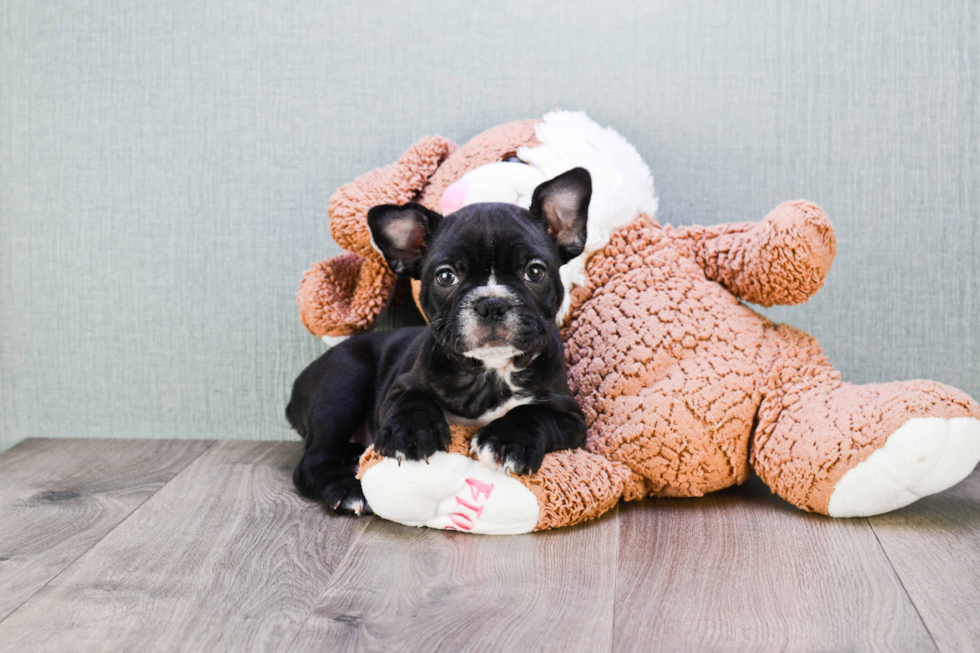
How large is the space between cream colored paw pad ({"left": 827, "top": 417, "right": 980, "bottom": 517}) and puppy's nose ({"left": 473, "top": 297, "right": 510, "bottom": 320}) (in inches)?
28.9

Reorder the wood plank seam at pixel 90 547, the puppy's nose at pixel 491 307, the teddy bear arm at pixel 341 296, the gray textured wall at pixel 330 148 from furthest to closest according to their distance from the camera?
1. the gray textured wall at pixel 330 148
2. the teddy bear arm at pixel 341 296
3. the puppy's nose at pixel 491 307
4. the wood plank seam at pixel 90 547

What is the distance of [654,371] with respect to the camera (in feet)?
6.03

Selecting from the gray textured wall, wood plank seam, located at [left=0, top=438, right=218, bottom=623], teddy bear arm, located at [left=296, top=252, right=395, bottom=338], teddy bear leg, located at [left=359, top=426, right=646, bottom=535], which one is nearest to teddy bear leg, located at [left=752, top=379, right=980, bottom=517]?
teddy bear leg, located at [left=359, top=426, right=646, bottom=535]

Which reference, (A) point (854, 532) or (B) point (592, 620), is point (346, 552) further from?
(A) point (854, 532)

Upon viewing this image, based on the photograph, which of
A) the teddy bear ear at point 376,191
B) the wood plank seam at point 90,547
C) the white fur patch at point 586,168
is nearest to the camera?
the wood plank seam at point 90,547

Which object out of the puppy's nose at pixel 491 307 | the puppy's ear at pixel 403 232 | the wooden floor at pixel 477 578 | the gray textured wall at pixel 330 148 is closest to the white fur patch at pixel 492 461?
the wooden floor at pixel 477 578

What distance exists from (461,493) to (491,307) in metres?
0.36

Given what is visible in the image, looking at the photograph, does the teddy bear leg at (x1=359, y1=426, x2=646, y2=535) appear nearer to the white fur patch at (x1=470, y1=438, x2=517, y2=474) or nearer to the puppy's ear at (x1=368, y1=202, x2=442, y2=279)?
the white fur patch at (x1=470, y1=438, x2=517, y2=474)

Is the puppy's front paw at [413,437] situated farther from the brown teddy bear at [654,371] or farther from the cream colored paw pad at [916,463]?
the cream colored paw pad at [916,463]

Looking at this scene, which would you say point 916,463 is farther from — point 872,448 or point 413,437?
point 413,437

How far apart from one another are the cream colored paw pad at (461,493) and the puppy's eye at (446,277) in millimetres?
323

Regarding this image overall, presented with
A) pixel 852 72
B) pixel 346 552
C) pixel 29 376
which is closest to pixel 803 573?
pixel 346 552

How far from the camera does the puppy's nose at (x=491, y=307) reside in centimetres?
150

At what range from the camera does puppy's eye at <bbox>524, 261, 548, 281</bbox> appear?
1.61 meters
